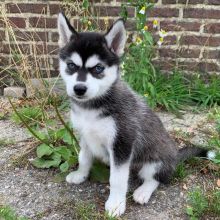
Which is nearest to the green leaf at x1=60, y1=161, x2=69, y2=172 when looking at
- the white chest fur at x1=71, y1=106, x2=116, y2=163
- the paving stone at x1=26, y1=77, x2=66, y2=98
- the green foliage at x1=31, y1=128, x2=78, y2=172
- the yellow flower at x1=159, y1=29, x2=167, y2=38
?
the green foliage at x1=31, y1=128, x2=78, y2=172

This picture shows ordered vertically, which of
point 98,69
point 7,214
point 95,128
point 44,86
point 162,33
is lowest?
point 7,214

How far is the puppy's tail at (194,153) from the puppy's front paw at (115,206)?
0.88 meters

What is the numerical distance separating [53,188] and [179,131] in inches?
68.5

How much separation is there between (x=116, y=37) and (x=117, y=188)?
1232 mm

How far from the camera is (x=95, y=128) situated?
3217 mm

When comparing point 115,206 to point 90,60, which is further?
point 115,206

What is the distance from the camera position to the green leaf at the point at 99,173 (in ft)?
12.4

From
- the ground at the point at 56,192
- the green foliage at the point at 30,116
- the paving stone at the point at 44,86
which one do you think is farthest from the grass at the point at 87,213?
the paving stone at the point at 44,86

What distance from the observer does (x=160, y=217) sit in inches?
132

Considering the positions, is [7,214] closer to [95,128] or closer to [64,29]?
[95,128]

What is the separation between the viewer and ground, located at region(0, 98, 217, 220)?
338cm

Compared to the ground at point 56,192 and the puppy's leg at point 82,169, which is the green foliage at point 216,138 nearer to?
the ground at point 56,192

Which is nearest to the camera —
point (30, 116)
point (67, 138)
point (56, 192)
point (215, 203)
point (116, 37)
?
point (116, 37)

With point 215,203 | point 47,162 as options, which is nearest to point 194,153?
point 215,203
